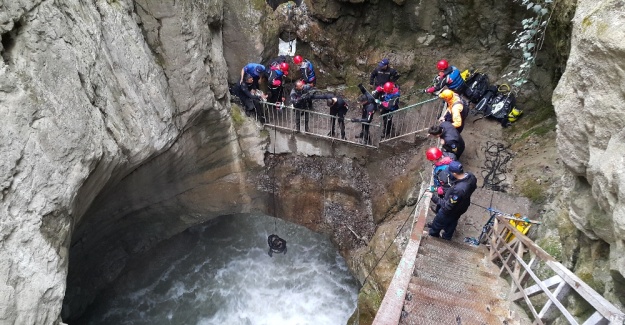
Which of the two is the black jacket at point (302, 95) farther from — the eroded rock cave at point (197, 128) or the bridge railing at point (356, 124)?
the eroded rock cave at point (197, 128)

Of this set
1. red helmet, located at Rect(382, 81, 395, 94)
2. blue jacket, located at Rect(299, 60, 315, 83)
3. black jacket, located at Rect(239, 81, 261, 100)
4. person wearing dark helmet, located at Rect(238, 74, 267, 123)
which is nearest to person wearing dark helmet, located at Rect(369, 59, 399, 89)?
red helmet, located at Rect(382, 81, 395, 94)

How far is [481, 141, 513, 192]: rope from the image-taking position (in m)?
8.77

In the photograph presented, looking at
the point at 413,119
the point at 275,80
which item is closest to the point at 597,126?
the point at 413,119

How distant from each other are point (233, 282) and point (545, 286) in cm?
962

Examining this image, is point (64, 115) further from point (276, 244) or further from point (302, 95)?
point (276, 244)

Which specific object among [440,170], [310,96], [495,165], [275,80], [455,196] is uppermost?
[275,80]

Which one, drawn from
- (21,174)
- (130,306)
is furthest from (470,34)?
(130,306)

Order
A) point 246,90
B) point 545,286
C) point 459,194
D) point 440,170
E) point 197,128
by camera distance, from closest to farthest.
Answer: point 545,286 < point 459,194 < point 440,170 < point 197,128 < point 246,90

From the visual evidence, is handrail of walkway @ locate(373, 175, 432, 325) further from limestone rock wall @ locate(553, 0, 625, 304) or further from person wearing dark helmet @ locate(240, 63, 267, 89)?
person wearing dark helmet @ locate(240, 63, 267, 89)

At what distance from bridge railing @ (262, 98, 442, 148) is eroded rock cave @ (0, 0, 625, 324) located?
516 mm

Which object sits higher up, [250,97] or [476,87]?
[476,87]

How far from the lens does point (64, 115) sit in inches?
201

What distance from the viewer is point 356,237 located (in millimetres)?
11008

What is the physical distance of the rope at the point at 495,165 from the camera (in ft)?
28.8
